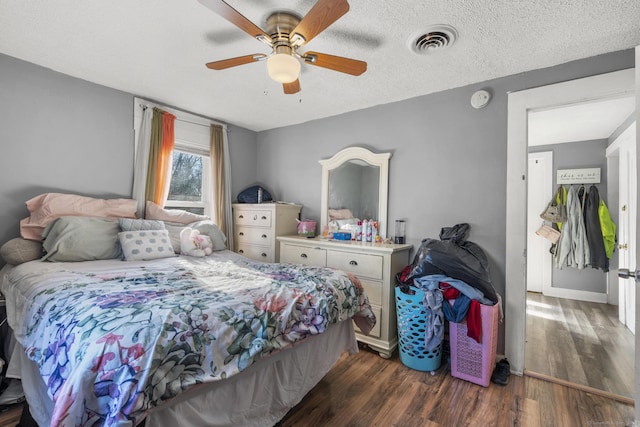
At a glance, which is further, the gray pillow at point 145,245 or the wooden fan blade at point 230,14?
the gray pillow at point 145,245

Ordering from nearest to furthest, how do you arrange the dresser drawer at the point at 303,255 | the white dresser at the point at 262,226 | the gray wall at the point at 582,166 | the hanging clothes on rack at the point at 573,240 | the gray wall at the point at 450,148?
the gray wall at the point at 450,148, the dresser drawer at the point at 303,255, the white dresser at the point at 262,226, the hanging clothes on rack at the point at 573,240, the gray wall at the point at 582,166

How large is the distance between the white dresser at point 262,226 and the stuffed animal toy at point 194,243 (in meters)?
0.79

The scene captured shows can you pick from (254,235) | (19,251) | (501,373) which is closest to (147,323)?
(19,251)

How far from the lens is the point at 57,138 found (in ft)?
8.56

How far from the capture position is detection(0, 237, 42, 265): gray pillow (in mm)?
2209

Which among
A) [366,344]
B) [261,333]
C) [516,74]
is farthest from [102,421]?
[516,74]

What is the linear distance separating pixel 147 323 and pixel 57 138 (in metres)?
2.49

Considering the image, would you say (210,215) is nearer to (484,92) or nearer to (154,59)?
(154,59)

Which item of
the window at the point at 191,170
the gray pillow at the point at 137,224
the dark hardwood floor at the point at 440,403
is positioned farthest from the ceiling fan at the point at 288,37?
the dark hardwood floor at the point at 440,403

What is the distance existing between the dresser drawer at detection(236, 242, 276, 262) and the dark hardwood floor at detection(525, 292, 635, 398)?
264 cm

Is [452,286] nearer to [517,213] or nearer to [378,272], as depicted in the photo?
[378,272]

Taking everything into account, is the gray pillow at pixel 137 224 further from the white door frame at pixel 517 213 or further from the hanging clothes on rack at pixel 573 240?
the hanging clothes on rack at pixel 573 240

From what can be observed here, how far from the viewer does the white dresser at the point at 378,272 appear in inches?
102

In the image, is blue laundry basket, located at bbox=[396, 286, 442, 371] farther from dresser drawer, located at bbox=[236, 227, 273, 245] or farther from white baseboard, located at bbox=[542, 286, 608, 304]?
white baseboard, located at bbox=[542, 286, 608, 304]
